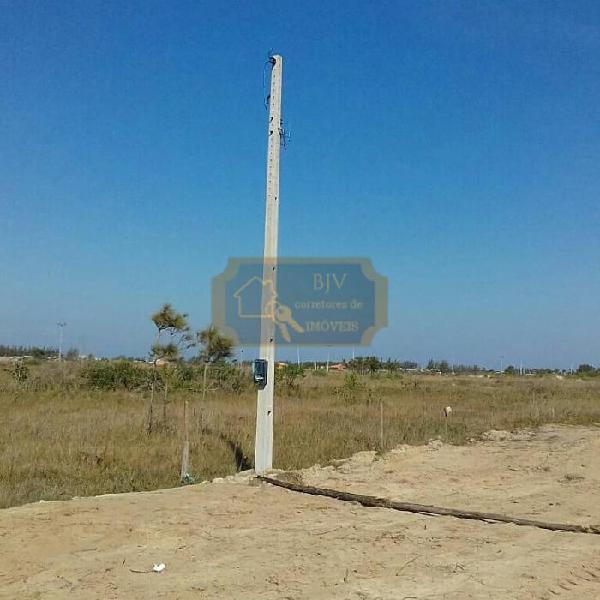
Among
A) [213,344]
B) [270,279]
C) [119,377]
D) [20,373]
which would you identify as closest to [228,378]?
[119,377]

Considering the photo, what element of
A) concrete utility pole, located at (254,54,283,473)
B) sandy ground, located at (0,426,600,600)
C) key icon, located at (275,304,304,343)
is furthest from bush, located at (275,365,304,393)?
sandy ground, located at (0,426,600,600)

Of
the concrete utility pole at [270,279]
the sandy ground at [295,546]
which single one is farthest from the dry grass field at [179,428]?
the sandy ground at [295,546]

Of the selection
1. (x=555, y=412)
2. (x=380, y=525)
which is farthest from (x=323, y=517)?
(x=555, y=412)

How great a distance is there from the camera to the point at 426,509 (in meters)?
6.46

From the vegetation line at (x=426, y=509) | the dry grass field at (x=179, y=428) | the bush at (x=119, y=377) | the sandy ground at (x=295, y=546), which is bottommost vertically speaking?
the sandy ground at (x=295, y=546)

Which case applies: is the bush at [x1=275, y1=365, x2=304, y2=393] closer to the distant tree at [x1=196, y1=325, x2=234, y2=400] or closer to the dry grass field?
the dry grass field

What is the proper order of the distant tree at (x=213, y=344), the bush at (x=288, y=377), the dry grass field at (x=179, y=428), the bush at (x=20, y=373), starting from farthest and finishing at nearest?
the bush at (x=288, y=377), the bush at (x=20, y=373), the distant tree at (x=213, y=344), the dry grass field at (x=179, y=428)

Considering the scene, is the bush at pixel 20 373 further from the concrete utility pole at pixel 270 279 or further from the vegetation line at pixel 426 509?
the vegetation line at pixel 426 509

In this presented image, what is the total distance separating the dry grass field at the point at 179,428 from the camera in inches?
328

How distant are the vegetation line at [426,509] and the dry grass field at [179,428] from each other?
169 centimetres

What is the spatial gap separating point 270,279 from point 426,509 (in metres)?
3.64

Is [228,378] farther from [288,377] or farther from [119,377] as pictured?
[119,377]

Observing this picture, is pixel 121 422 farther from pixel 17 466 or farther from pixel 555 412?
pixel 555 412

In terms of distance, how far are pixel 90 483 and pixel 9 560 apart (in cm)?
319
